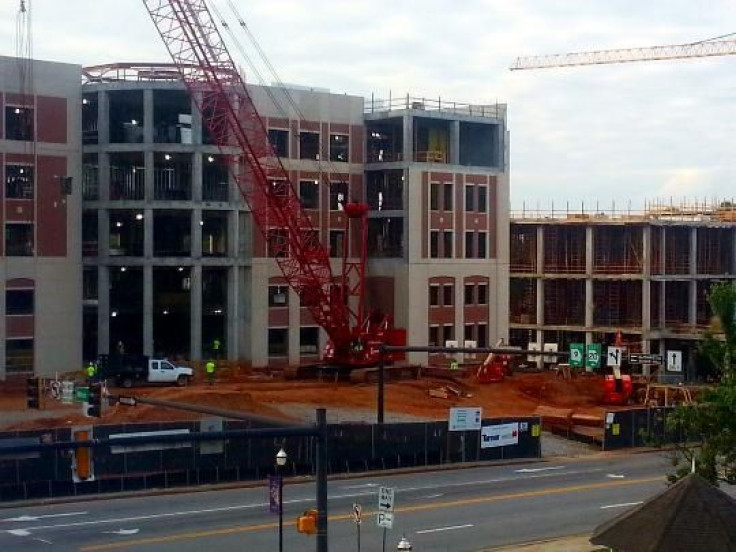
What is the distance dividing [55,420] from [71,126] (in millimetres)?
24086

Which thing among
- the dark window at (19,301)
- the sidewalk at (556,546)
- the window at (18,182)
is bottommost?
the sidewalk at (556,546)

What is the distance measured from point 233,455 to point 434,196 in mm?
44313

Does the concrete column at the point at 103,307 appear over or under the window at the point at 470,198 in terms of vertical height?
under

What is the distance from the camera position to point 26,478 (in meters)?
37.6

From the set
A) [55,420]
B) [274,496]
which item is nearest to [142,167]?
[55,420]

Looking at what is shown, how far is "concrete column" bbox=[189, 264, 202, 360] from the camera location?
7512 cm

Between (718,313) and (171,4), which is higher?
(171,4)

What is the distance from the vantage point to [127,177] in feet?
249

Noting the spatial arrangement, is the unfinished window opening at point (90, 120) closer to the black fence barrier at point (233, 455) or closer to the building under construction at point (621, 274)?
the black fence barrier at point (233, 455)

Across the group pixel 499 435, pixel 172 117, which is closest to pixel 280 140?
pixel 172 117

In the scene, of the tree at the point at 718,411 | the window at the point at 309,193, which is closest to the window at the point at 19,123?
the window at the point at 309,193

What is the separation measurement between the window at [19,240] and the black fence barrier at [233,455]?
27353 mm

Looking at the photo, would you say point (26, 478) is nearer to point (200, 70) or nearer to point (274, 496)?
point (274, 496)

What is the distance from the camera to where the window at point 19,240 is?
6931cm
